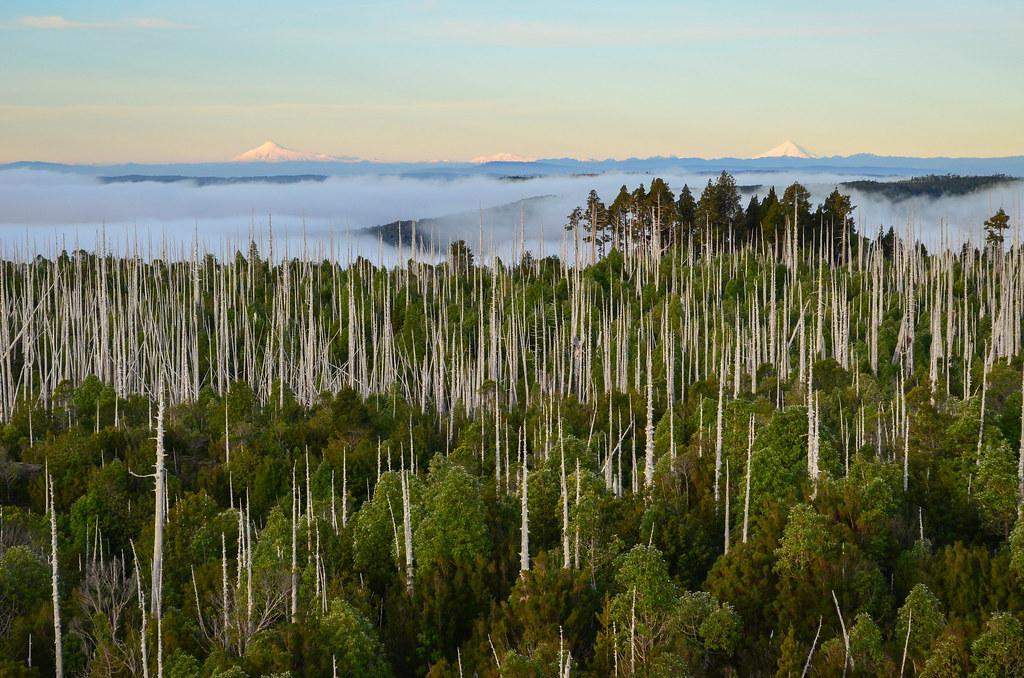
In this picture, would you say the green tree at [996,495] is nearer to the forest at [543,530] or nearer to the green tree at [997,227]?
the forest at [543,530]

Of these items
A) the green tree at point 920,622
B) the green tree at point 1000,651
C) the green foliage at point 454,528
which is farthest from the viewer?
the green foliage at point 454,528

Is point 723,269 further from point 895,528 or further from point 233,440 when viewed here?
point 895,528

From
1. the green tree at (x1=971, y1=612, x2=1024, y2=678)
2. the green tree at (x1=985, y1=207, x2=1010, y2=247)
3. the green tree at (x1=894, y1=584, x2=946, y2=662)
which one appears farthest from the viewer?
the green tree at (x1=985, y1=207, x2=1010, y2=247)

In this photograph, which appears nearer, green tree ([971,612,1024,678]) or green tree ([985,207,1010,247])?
green tree ([971,612,1024,678])

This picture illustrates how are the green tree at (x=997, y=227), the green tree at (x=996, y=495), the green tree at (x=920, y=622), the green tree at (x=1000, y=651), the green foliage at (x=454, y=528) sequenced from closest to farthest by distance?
the green tree at (x=1000, y=651)
the green tree at (x=920, y=622)
the green foliage at (x=454, y=528)
the green tree at (x=996, y=495)
the green tree at (x=997, y=227)

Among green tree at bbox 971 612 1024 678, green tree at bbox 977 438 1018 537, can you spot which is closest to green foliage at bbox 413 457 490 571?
green tree at bbox 971 612 1024 678

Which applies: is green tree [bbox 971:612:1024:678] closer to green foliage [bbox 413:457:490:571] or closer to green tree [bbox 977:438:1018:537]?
green tree [bbox 977:438:1018:537]

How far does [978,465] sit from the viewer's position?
30422mm

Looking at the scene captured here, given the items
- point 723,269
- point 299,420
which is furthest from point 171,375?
point 723,269

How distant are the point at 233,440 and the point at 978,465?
Result: 30.5 metres

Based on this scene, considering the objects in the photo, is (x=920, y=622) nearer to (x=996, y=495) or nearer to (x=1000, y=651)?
(x=1000, y=651)

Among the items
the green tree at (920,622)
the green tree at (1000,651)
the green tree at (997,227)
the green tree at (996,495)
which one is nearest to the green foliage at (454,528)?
the green tree at (920,622)

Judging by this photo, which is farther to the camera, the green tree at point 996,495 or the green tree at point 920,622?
the green tree at point 996,495

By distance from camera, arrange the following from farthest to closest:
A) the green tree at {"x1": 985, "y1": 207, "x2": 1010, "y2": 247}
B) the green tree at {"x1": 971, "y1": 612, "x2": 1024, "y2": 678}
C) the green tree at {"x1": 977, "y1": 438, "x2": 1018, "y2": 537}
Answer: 1. the green tree at {"x1": 985, "y1": 207, "x2": 1010, "y2": 247}
2. the green tree at {"x1": 977, "y1": 438, "x2": 1018, "y2": 537}
3. the green tree at {"x1": 971, "y1": 612, "x2": 1024, "y2": 678}
